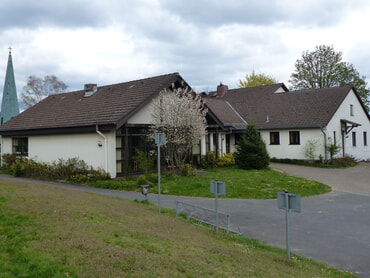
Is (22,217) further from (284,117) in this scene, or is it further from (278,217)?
(284,117)

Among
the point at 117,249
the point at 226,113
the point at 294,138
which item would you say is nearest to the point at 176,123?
the point at 117,249

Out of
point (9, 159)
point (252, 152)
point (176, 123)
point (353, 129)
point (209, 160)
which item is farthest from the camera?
point (353, 129)

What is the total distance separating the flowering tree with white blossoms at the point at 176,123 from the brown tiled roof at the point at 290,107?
27.0 ft

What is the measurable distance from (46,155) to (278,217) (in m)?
14.8

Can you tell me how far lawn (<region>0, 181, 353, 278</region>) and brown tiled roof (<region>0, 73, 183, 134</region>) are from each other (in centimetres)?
936

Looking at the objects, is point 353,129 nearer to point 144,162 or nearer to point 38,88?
point 144,162

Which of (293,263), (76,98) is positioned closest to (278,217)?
(293,263)

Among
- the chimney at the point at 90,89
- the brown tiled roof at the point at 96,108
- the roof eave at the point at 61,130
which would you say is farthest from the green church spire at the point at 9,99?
the chimney at the point at 90,89

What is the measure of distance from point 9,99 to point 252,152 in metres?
21.4

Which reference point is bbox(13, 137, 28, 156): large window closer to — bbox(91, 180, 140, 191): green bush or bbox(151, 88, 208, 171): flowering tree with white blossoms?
bbox(91, 180, 140, 191): green bush

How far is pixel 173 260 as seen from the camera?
5.05 m

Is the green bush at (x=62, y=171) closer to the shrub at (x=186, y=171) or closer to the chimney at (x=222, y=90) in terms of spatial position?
the shrub at (x=186, y=171)

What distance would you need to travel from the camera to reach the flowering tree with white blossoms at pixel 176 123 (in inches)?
696

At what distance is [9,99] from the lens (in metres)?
29.3
